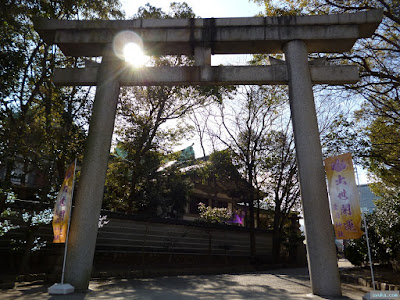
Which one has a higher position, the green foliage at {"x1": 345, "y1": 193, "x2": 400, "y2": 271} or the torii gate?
the torii gate

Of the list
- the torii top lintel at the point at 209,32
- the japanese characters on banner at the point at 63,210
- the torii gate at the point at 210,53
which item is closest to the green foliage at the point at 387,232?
the torii gate at the point at 210,53

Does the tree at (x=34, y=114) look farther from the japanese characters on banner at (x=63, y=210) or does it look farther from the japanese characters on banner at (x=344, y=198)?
the japanese characters on banner at (x=344, y=198)

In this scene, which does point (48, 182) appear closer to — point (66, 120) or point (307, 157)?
point (66, 120)

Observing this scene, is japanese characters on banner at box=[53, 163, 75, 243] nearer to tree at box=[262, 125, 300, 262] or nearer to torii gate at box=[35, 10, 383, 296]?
torii gate at box=[35, 10, 383, 296]

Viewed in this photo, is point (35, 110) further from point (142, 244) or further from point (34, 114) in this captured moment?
point (142, 244)

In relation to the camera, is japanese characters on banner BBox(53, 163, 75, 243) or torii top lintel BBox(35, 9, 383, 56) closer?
japanese characters on banner BBox(53, 163, 75, 243)

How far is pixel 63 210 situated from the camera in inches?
241

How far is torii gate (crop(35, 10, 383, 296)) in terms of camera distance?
6.35 meters

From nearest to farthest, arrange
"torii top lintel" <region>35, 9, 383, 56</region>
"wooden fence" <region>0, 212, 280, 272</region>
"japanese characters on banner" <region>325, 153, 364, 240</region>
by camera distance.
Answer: "japanese characters on banner" <region>325, 153, 364, 240</region>, "torii top lintel" <region>35, 9, 383, 56</region>, "wooden fence" <region>0, 212, 280, 272</region>

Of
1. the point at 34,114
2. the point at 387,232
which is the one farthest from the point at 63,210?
the point at 387,232

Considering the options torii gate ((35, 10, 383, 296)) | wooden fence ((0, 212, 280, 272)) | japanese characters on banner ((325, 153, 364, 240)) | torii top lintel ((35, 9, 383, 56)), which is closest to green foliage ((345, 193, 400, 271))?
japanese characters on banner ((325, 153, 364, 240))

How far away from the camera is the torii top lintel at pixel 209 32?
22.3 ft

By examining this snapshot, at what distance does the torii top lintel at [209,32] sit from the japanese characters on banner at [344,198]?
10.0 ft

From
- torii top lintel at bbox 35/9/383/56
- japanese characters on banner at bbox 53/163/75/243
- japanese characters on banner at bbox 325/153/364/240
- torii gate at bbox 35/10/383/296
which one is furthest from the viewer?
torii top lintel at bbox 35/9/383/56
